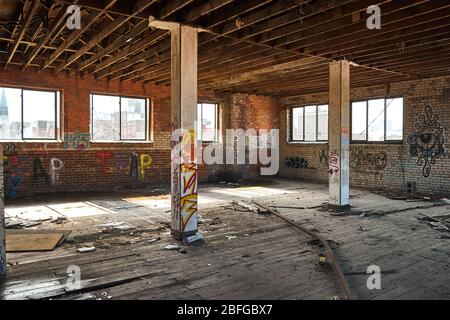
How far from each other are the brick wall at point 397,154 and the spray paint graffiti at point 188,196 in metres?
8.62

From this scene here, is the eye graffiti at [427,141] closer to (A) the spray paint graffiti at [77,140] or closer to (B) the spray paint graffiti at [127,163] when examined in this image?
(B) the spray paint graffiti at [127,163]

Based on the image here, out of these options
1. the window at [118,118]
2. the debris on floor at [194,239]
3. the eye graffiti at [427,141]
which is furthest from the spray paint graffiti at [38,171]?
the eye graffiti at [427,141]

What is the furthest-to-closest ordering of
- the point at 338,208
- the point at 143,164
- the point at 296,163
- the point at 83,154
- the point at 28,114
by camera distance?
the point at 296,163, the point at 143,164, the point at 83,154, the point at 28,114, the point at 338,208

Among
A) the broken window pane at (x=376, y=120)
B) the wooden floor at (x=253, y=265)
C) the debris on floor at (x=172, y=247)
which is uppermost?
the broken window pane at (x=376, y=120)

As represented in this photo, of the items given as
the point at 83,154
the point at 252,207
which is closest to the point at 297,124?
the point at 252,207

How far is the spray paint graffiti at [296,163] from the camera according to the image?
1566 cm

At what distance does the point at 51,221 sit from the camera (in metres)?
7.57

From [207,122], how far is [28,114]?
6.51m

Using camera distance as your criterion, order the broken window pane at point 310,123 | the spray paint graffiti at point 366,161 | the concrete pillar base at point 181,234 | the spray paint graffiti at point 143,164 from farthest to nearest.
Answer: the broken window pane at point 310,123
the spray paint graffiti at point 143,164
the spray paint graffiti at point 366,161
the concrete pillar base at point 181,234

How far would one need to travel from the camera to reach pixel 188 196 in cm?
627

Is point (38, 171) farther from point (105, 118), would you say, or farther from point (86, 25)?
point (86, 25)

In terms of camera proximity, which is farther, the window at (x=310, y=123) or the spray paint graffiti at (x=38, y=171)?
the window at (x=310, y=123)
